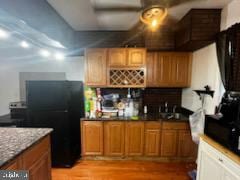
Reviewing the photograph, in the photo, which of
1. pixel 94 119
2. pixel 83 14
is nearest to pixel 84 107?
pixel 94 119

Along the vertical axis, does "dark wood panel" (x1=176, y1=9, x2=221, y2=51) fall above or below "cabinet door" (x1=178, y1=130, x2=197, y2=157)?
above

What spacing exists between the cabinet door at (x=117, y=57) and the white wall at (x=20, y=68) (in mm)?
746

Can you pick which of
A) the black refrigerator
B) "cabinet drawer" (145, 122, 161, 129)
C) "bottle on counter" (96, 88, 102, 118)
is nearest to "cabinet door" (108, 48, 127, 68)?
"bottle on counter" (96, 88, 102, 118)

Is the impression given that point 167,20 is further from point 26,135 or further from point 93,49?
point 26,135

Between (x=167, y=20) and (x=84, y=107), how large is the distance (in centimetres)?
221

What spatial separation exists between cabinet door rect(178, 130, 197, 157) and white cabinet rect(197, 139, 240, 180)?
92 cm

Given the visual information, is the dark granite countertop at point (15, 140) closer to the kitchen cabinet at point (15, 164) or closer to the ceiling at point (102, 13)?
the kitchen cabinet at point (15, 164)

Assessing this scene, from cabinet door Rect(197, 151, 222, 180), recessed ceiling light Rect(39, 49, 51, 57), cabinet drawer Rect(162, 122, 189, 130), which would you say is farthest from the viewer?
recessed ceiling light Rect(39, 49, 51, 57)

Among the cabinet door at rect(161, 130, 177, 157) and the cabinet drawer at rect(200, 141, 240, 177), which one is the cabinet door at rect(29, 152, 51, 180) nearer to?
the cabinet drawer at rect(200, 141, 240, 177)

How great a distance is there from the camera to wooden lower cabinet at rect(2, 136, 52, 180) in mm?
1272

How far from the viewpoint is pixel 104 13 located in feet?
7.61

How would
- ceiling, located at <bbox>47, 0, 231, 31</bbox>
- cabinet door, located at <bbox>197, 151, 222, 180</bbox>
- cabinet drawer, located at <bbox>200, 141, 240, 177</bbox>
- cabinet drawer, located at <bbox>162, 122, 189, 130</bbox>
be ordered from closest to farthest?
cabinet drawer, located at <bbox>200, 141, 240, 177</bbox> < cabinet door, located at <bbox>197, 151, 222, 180</bbox> < ceiling, located at <bbox>47, 0, 231, 31</bbox> < cabinet drawer, located at <bbox>162, 122, 189, 130</bbox>

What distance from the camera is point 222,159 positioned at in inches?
59.2

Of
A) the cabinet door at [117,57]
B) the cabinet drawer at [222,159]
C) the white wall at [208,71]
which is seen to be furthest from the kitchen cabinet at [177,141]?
the cabinet door at [117,57]
